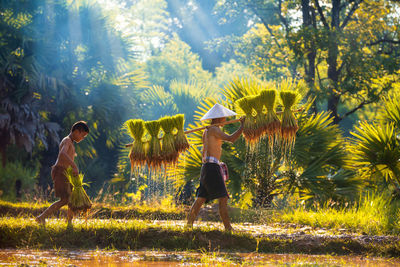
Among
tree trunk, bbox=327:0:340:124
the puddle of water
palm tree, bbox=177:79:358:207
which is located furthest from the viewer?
tree trunk, bbox=327:0:340:124

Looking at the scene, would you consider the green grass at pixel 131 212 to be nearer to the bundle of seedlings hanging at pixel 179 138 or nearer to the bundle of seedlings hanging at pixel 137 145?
the bundle of seedlings hanging at pixel 137 145

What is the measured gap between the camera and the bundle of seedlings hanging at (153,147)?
932 cm

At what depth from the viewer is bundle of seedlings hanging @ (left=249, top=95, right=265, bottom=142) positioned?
352 inches

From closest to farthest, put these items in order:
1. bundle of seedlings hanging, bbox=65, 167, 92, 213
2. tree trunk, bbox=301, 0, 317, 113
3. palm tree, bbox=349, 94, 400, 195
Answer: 1. bundle of seedlings hanging, bbox=65, 167, 92, 213
2. palm tree, bbox=349, 94, 400, 195
3. tree trunk, bbox=301, 0, 317, 113

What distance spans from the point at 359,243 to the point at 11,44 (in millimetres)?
15755

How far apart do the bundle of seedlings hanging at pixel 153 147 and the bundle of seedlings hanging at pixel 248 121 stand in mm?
1417

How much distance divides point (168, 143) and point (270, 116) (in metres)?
1.71

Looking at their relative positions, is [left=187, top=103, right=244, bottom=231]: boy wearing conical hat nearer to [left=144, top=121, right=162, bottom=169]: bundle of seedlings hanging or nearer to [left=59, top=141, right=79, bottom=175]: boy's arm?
[left=144, top=121, right=162, bottom=169]: bundle of seedlings hanging

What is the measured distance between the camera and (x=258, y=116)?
902cm

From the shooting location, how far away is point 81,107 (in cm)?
2186

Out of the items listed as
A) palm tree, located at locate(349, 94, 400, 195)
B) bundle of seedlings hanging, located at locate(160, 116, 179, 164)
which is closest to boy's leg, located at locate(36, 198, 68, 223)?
bundle of seedlings hanging, located at locate(160, 116, 179, 164)

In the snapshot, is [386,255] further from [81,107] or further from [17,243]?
[81,107]

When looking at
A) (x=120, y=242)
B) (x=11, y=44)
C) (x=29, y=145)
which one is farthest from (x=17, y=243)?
(x=11, y=44)

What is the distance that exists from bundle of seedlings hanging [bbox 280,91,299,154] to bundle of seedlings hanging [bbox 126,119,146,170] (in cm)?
231
